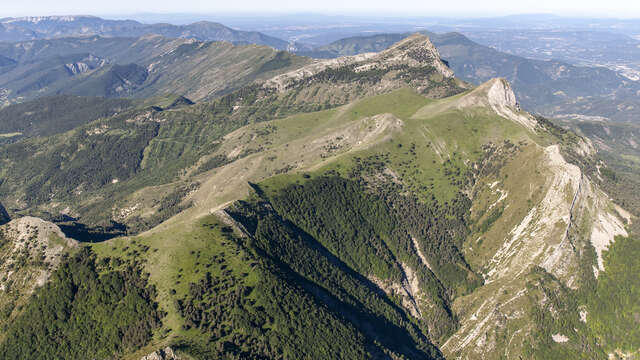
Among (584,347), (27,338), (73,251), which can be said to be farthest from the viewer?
(584,347)

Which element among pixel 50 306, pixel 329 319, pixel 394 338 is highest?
pixel 50 306

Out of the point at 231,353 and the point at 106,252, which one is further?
the point at 106,252

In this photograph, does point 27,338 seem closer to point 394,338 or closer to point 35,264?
point 35,264

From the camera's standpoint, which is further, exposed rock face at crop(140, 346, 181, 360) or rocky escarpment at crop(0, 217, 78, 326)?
rocky escarpment at crop(0, 217, 78, 326)

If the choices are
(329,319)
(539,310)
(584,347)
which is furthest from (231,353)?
(584,347)

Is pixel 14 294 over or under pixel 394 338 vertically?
over

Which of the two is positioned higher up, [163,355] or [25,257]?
[163,355]

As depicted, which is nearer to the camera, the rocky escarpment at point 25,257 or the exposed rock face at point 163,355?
the exposed rock face at point 163,355

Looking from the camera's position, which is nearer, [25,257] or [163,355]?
[163,355]
